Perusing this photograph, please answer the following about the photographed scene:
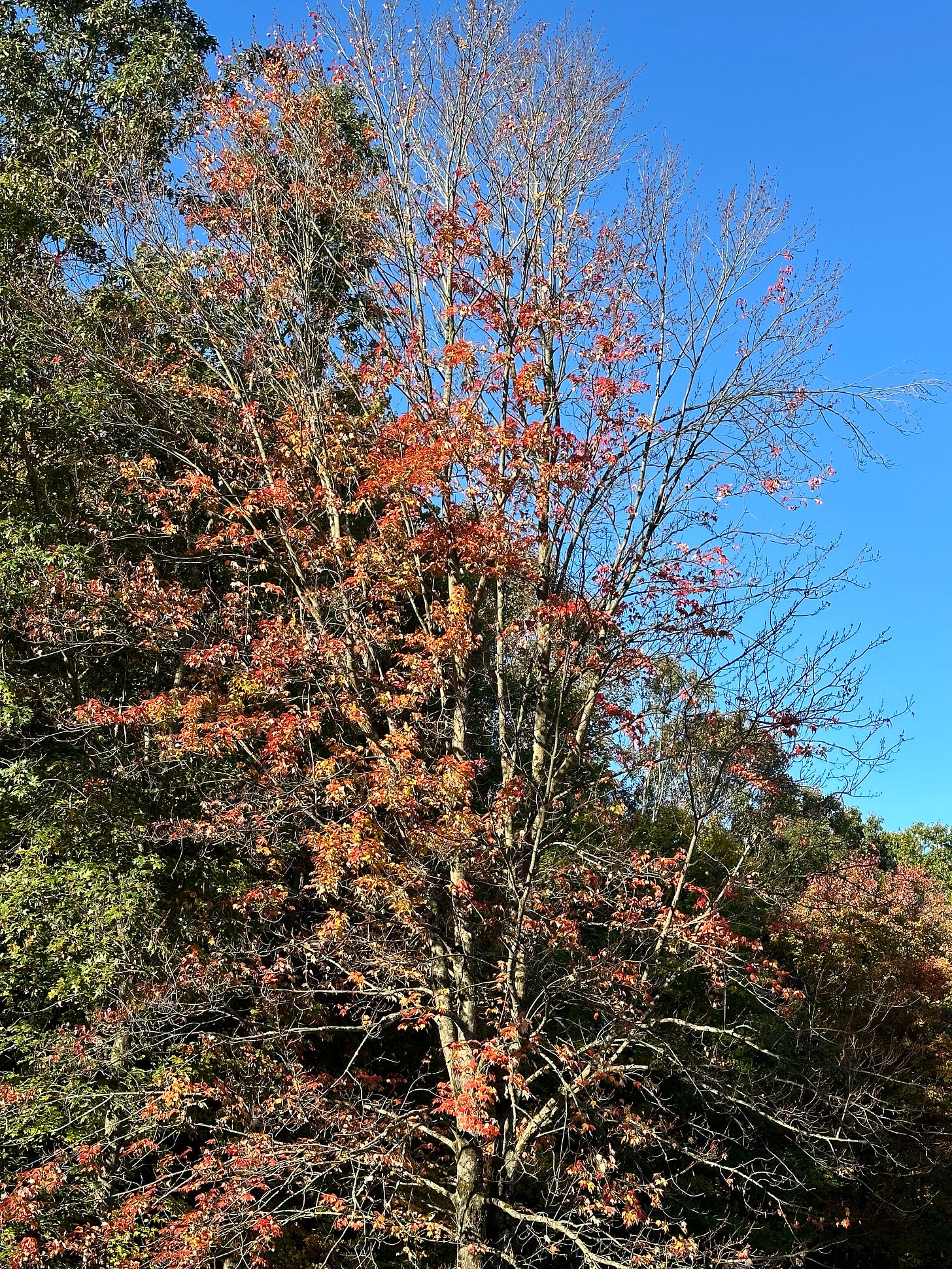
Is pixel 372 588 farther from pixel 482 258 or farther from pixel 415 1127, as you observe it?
pixel 415 1127

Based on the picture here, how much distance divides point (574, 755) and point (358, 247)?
216 inches

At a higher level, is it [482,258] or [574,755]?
[482,258]

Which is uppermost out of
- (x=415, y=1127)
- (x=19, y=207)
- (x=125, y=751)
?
(x=19, y=207)

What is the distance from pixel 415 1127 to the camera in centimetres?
801

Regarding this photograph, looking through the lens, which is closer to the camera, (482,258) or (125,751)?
(482,258)

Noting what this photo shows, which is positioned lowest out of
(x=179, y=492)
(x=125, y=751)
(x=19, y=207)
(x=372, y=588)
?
(x=125, y=751)

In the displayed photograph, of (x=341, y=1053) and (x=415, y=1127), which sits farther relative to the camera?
(x=341, y=1053)

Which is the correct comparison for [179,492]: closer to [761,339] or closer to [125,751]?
[125,751]

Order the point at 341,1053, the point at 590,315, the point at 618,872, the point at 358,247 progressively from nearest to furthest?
the point at 618,872
the point at 590,315
the point at 358,247
the point at 341,1053

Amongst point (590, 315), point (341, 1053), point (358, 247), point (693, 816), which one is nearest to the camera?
point (693, 816)

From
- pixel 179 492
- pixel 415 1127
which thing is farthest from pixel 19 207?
pixel 415 1127

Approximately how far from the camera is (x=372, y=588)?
8781 millimetres

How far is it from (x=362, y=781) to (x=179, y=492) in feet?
13.9

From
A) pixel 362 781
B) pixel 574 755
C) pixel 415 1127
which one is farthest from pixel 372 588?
pixel 415 1127
